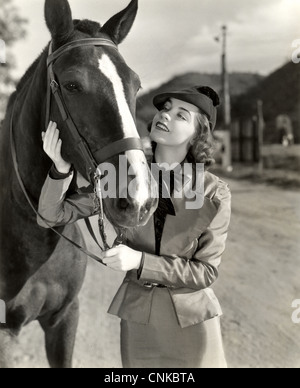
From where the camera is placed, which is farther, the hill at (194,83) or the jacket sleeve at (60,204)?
the hill at (194,83)

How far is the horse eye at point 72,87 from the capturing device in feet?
5.51

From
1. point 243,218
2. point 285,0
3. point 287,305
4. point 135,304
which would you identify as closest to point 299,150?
point 243,218

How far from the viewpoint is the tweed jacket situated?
5.73ft

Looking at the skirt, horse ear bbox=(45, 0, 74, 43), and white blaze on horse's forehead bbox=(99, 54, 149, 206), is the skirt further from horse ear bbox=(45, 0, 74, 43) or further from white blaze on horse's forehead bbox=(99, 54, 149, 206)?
horse ear bbox=(45, 0, 74, 43)

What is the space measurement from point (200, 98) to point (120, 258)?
0.66 meters

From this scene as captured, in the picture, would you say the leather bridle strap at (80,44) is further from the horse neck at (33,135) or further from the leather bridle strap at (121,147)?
the leather bridle strap at (121,147)

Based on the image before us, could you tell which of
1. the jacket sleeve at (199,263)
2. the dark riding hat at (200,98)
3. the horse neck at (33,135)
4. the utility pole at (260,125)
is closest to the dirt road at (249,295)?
the utility pole at (260,125)

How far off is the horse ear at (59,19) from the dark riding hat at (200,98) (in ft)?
1.36

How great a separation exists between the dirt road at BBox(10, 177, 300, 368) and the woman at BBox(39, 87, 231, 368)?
912 mm

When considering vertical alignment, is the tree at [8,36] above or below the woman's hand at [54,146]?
above
